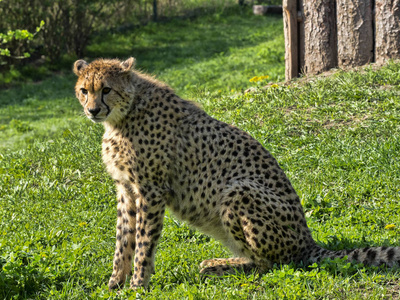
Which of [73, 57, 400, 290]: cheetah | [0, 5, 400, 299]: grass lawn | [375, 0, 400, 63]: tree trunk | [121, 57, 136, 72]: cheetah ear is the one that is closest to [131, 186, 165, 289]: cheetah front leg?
[73, 57, 400, 290]: cheetah

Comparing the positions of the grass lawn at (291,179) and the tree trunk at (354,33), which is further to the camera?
the tree trunk at (354,33)

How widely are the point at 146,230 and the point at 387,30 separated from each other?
4.76 m

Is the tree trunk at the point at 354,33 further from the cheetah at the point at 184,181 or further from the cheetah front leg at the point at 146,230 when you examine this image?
the cheetah front leg at the point at 146,230

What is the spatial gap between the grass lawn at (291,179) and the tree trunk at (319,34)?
454 mm

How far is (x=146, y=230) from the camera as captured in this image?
3730 millimetres

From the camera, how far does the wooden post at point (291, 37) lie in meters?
7.45

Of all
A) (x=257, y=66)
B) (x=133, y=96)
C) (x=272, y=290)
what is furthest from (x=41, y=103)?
(x=272, y=290)

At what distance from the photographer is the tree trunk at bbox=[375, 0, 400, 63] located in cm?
697

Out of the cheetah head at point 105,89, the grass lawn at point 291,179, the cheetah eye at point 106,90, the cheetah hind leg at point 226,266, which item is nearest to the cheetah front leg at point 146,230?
the grass lawn at point 291,179

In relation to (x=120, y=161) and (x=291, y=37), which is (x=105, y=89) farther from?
(x=291, y=37)

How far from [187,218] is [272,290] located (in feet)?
2.89

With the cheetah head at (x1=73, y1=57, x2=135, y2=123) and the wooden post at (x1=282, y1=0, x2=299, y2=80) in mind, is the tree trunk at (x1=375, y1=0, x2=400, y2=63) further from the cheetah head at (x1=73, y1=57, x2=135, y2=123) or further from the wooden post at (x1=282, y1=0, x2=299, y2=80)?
the cheetah head at (x1=73, y1=57, x2=135, y2=123)

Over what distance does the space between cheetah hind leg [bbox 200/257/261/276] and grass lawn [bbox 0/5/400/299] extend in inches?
4.0

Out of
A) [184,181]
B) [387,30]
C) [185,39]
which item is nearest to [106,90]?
[184,181]
